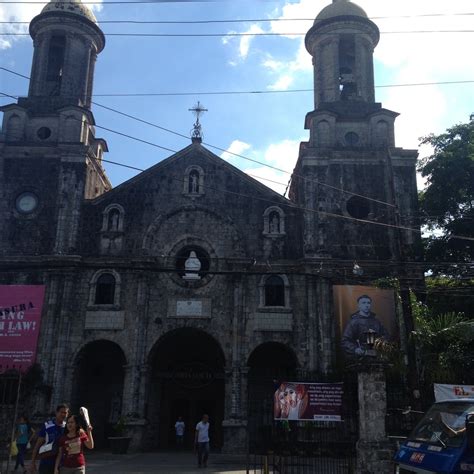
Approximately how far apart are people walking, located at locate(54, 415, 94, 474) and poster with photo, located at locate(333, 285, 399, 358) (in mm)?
15015

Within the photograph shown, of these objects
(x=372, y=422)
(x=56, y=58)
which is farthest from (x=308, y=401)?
(x=56, y=58)

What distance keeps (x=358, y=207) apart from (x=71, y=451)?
62.2 feet

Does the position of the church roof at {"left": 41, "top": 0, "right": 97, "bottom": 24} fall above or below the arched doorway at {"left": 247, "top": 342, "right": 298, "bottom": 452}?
above

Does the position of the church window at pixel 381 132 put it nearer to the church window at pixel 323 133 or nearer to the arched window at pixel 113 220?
the church window at pixel 323 133

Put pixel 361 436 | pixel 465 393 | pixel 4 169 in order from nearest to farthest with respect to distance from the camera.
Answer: pixel 361 436
pixel 465 393
pixel 4 169

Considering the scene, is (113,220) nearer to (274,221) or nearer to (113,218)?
(113,218)

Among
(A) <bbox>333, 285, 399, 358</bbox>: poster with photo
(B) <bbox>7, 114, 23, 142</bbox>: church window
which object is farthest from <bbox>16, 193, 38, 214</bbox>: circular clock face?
(A) <bbox>333, 285, 399, 358</bbox>: poster with photo

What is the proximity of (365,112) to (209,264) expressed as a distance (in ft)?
33.8

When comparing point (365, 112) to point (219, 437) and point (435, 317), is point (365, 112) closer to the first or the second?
point (435, 317)

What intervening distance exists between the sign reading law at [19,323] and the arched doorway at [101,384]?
2.12 metres

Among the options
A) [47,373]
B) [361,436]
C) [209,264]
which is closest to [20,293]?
[47,373]

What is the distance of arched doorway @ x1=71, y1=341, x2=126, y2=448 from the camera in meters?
23.6

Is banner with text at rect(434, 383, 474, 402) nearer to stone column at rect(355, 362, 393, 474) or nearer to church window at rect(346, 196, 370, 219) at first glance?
stone column at rect(355, 362, 393, 474)

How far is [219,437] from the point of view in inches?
949
